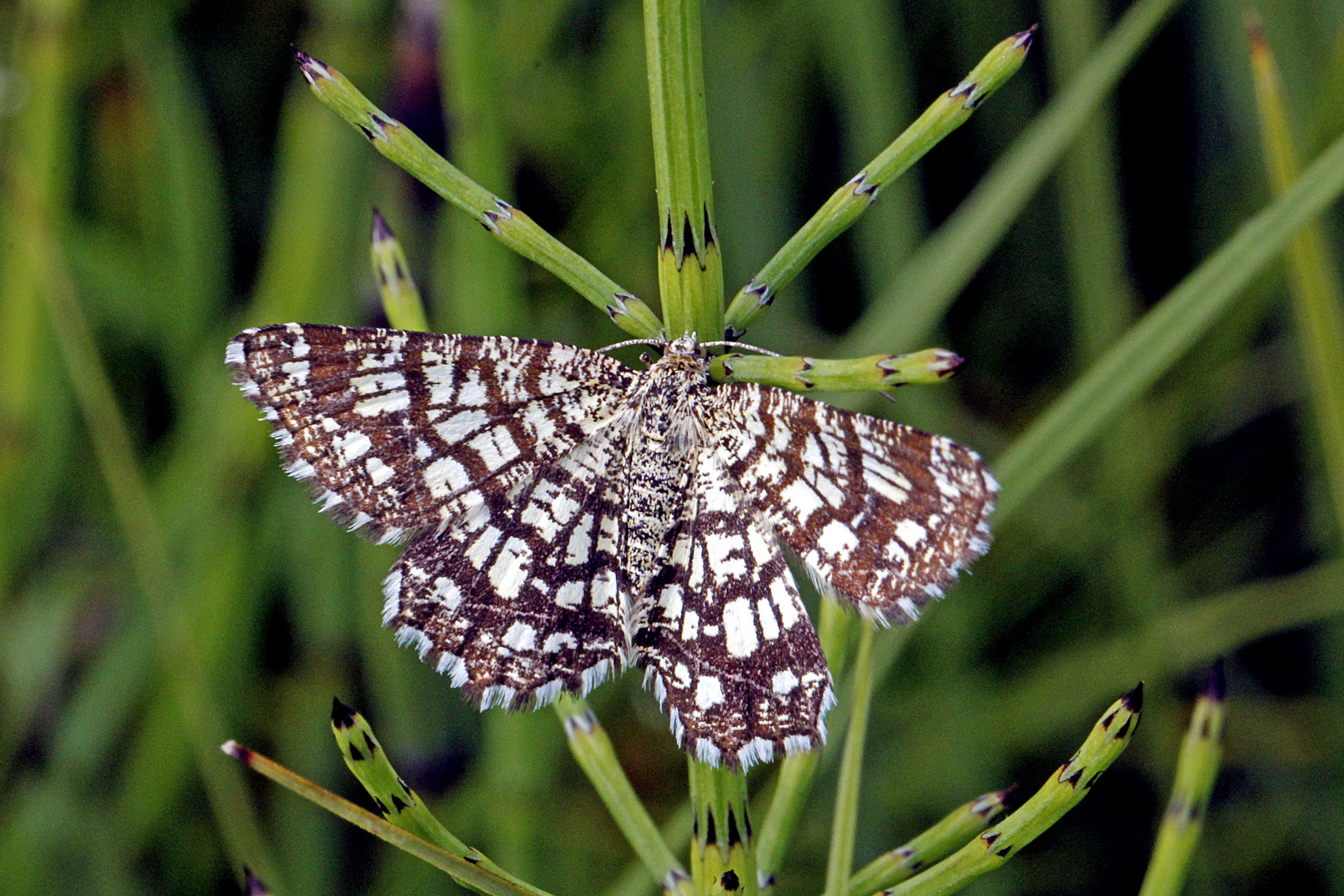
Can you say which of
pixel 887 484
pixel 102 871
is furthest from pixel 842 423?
pixel 102 871

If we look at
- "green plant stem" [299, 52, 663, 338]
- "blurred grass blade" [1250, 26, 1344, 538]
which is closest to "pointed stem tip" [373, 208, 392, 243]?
"green plant stem" [299, 52, 663, 338]

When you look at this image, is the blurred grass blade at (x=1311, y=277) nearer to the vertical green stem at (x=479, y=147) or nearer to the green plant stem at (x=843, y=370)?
the green plant stem at (x=843, y=370)

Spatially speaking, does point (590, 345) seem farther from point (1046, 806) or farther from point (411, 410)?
point (1046, 806)

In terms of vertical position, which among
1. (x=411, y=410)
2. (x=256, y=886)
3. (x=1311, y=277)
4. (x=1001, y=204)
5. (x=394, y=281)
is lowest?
(x=256, y=886)

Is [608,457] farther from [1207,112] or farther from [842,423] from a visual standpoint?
[1207,112]

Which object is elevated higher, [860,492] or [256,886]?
[860,492]

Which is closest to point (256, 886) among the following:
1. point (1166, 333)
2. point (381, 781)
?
point (381, 781)
